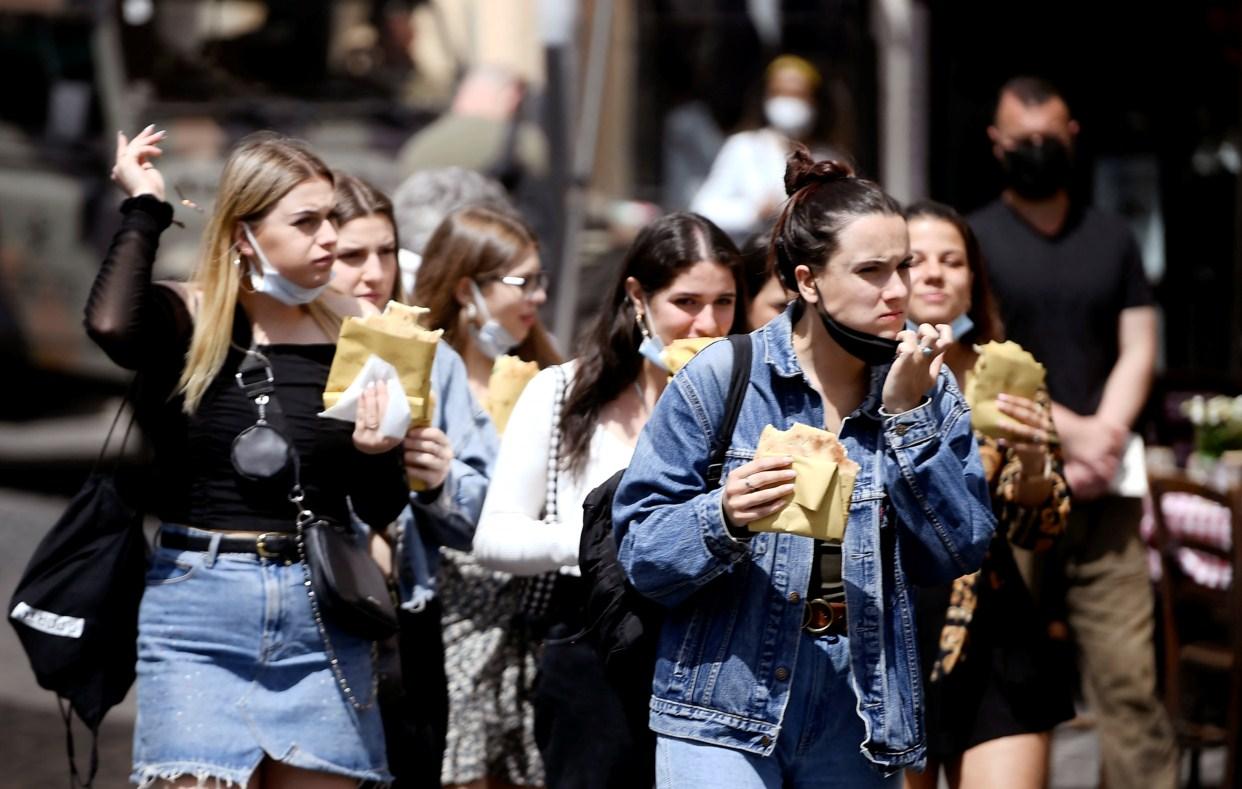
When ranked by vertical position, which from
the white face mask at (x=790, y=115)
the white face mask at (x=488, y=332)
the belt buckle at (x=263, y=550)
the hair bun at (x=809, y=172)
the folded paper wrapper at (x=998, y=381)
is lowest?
the belt buckle at (x=263, y=550)

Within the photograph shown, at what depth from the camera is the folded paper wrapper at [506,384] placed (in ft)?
17.4

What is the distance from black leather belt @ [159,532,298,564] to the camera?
169 inches

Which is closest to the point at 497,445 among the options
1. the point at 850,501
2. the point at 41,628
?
the point at 41,628

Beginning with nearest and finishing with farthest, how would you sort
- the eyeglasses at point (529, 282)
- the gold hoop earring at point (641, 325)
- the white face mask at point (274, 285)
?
the white face mask at point (274, 285) → the gold hoop earring at point (641, 325) → the eyeglasses at point (529, 282)

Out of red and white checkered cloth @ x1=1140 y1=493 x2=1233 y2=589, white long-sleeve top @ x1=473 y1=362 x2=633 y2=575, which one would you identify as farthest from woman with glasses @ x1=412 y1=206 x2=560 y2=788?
red and white checkered cloth @ x1=1140 y1=493 x2=1233 y2=589

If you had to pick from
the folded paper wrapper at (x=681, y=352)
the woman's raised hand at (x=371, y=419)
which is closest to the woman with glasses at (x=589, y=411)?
the folded paper wrapper at (x=681, y=352)

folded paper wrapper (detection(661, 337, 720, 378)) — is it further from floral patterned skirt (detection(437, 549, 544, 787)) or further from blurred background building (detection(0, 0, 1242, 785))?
blurred background building (detection(0, 0, 1242, 785))

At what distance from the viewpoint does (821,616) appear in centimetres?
377

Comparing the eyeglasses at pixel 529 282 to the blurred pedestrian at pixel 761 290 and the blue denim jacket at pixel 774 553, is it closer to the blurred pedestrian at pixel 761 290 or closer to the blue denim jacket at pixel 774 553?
the blurred pedestrian at pixel 761 290

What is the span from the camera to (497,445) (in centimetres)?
513

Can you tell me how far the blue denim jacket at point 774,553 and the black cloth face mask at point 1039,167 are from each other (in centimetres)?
244

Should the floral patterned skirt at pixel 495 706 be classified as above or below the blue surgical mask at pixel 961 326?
below

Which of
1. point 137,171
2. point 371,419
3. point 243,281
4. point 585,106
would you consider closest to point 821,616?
point 371,419

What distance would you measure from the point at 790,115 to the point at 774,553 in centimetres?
664
